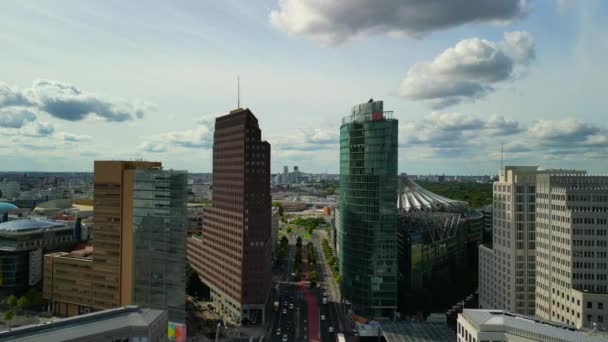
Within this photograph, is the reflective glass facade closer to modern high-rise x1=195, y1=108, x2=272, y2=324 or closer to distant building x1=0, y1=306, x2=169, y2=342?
modern high-rise x1=195, y1=108, x2=272, y2=324

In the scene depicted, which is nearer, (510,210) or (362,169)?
(510,210)

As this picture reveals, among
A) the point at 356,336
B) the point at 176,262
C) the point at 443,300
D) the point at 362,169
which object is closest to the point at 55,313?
the point at 176,262

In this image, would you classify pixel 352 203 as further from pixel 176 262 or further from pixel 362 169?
pixel 176 262

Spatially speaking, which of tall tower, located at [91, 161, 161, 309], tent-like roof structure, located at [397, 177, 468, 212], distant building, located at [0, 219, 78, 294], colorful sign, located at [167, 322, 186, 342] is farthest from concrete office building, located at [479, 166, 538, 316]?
distant building, located at [0, 219, 78, 294]

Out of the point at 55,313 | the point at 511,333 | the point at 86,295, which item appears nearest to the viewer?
the point at 511,333

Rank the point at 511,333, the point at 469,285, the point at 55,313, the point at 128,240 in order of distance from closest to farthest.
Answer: the point at 511,333
the point at 128,240
the point at 55,313
the point at 469,285

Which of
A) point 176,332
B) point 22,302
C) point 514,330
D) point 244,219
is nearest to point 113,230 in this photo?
point 176,332

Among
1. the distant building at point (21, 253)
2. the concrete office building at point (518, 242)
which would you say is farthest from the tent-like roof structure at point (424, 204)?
the distant building at point (21, 253)
